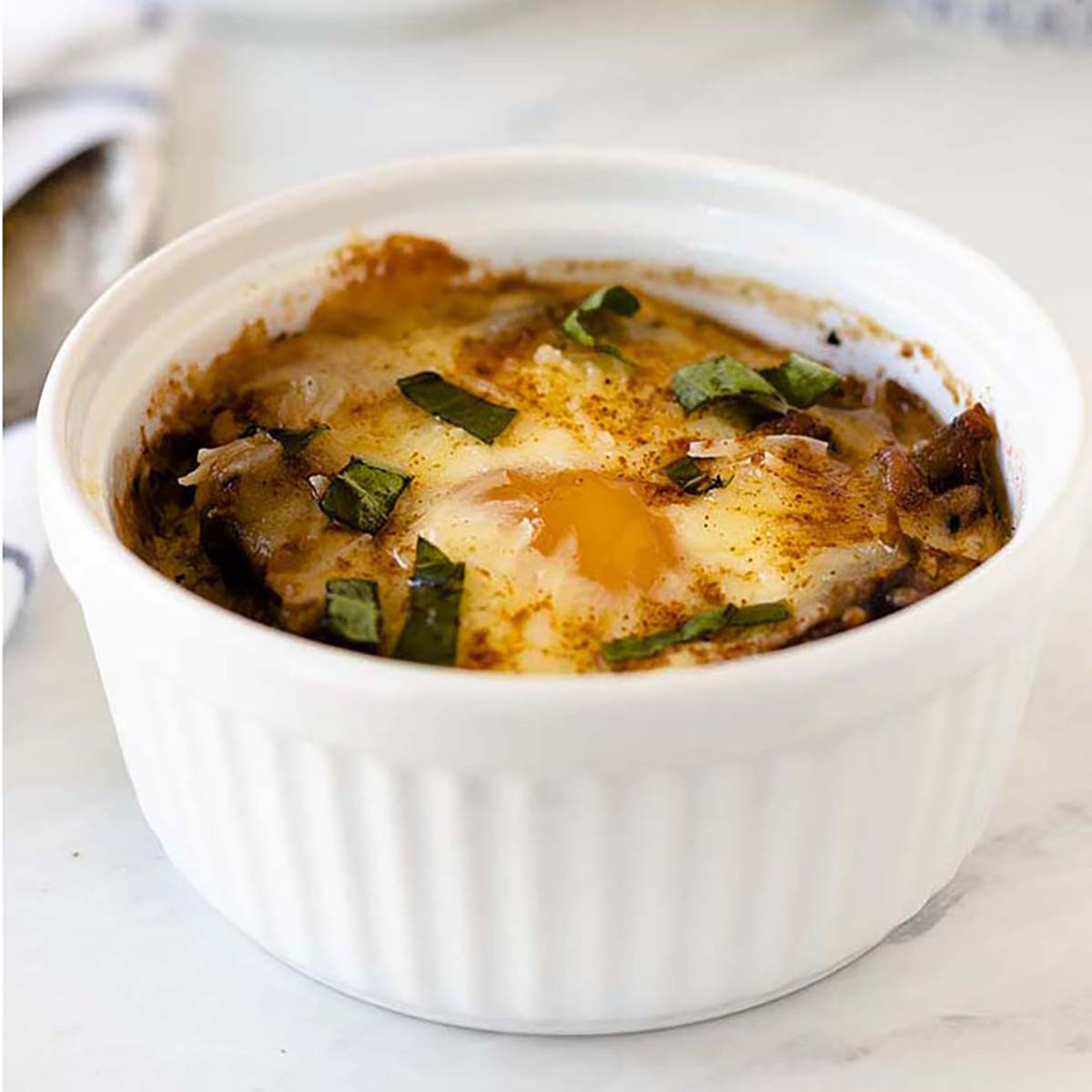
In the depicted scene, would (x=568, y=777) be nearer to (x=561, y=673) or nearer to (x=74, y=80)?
(x=561, y=673)

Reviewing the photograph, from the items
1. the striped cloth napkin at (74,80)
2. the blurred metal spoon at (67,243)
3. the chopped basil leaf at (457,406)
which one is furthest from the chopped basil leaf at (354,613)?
the striped cloth napkin at (74,80)

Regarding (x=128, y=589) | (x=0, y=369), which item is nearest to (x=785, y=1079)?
(x=128, y=589)

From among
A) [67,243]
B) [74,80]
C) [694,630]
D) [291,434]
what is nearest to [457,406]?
[291,434]

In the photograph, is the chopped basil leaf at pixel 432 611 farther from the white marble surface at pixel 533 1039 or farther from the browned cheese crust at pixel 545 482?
the white marble surface at pixel 533 1039

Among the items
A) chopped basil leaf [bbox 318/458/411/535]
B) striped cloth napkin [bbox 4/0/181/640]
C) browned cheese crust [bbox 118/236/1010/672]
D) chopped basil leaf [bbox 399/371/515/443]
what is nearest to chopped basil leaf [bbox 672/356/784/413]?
browned cheese crust [bbox 118/236/1010/672]

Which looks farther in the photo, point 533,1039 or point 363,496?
point 363,496

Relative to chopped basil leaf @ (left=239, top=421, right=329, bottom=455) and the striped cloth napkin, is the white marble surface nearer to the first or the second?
the striped cloth napkin
